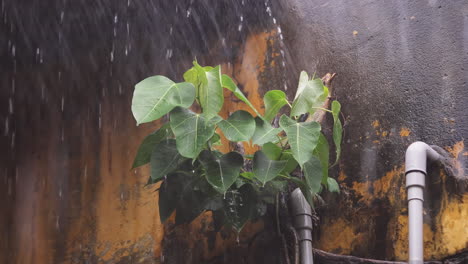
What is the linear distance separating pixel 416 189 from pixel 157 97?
124cm

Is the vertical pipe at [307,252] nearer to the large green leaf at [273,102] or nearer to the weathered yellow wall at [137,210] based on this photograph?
the weathered yellow wall at [137,210]

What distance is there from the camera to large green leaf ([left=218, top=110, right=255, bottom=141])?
2533 mm

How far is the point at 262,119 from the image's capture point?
2648 mm

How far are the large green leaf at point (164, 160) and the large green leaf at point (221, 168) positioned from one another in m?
0.11

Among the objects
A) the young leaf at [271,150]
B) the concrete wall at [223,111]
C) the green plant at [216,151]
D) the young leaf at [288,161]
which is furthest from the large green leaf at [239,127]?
the concrete wall at [223,111]

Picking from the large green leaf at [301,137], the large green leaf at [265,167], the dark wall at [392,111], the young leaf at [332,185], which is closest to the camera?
the large green leaf at [301,137]

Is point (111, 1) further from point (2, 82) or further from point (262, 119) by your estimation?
point (262, 119)

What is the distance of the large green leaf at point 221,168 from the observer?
8.39 feet

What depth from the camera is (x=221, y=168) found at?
8.53 feet

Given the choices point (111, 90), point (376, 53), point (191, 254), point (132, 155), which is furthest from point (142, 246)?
point (376, 53)

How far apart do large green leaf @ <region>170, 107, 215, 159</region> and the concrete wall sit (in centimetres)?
85

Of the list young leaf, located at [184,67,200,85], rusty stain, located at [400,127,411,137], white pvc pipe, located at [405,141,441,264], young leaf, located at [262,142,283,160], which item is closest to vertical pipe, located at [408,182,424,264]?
white pvc pipe, located at [405,141,441,264]

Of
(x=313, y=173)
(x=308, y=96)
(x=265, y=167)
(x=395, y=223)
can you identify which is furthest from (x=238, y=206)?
(x=395, y=223)

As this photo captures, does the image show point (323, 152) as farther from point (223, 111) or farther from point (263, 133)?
point (223, 111)
